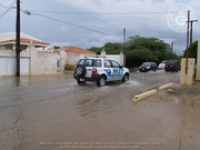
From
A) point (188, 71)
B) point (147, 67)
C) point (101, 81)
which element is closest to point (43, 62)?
point (101, 81)

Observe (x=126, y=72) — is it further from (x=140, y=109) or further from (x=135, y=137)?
(x=135, y=137)

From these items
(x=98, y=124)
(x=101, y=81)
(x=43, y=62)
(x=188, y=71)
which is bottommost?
(x=98, y=124)

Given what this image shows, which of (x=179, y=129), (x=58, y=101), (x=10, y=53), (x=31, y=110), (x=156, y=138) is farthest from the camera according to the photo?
(x=10, y=53)

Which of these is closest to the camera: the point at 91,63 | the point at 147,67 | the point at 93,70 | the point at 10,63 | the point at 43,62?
the point at 93,70

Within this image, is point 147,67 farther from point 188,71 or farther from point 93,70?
point 93,70

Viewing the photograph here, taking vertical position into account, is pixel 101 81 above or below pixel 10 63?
below

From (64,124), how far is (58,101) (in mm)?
4010

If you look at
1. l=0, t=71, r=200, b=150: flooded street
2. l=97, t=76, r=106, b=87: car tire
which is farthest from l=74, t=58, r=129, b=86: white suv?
l=0, t=71, r=200, b=150: flooded street

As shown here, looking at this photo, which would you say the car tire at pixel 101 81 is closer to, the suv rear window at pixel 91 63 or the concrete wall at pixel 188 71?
the suv rear window at pixel 91 63

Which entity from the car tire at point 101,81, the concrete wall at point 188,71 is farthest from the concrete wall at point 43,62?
the concrete wall at point 188,71

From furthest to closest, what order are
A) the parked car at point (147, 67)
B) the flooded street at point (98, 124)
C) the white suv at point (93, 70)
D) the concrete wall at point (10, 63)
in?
the parked car at point (147, 67), the concrete wall at point (10, 63), the white suv at point (93, 70), the flooded street at point (98, 124)

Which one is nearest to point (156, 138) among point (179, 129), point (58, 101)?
point (179, 129)

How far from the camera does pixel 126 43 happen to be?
56.2 meters

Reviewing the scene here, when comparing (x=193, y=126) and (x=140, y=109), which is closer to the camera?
(x=193, y=126)
